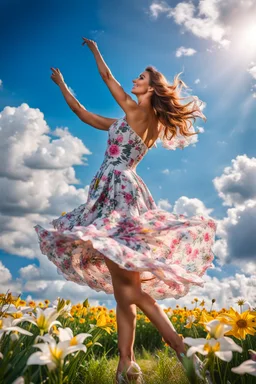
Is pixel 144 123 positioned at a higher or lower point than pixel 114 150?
higher

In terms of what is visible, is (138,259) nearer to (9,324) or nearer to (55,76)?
(9,324)

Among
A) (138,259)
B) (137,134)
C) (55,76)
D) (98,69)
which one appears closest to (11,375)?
(138,259)

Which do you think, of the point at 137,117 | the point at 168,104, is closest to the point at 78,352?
the point at 137,117

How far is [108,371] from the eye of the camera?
11.3 feet

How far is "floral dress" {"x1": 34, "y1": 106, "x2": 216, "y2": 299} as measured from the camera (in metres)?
2.92

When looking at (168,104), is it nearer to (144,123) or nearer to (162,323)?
(144,123)

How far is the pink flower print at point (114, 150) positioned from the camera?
3670 mm

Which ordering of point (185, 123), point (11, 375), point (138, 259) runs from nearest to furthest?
1. point (11, 375)
2. point (138, 259)
3. point (185, 123)

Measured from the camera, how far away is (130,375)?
2916mm

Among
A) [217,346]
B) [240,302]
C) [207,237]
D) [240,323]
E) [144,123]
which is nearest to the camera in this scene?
[217,346]

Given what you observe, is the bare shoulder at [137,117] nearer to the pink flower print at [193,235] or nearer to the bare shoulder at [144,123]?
the bare shoulder at [144,123]

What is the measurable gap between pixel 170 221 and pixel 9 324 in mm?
1433

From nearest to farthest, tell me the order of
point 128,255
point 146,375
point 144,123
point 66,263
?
point 128,255 < point 146,375 < point 66,263 < point 144,123

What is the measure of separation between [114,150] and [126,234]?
0.90 m
